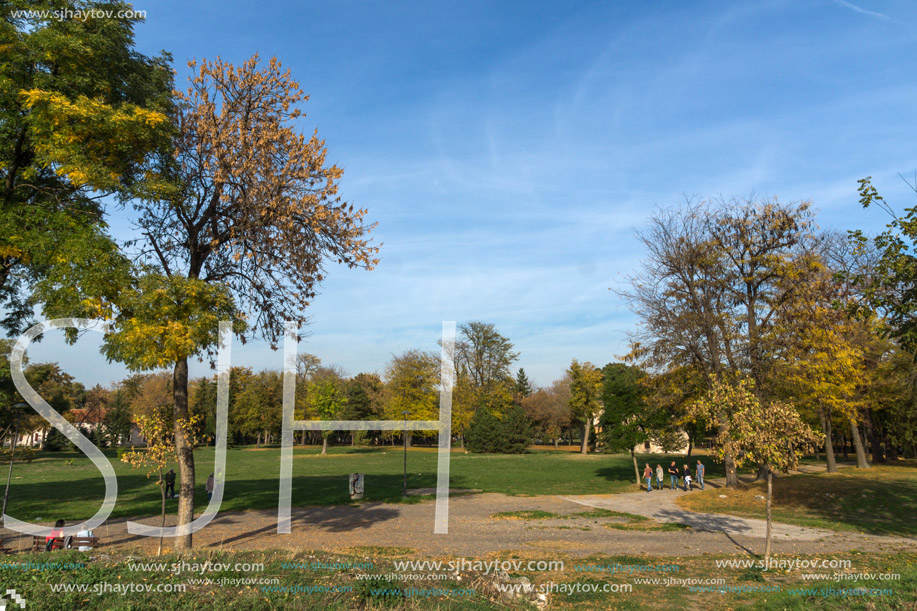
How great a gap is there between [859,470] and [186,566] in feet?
127

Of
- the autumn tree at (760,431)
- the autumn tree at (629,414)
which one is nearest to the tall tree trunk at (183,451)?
the autumn tree at (760,431)

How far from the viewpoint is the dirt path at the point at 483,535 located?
43.0 ft

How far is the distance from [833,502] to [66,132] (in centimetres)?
2821

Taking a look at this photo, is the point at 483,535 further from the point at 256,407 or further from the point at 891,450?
the point at 256,407

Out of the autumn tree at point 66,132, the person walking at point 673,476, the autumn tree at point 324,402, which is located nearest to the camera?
the autumn tree at point 66,132

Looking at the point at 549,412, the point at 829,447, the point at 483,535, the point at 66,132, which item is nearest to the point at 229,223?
the point at 66,132

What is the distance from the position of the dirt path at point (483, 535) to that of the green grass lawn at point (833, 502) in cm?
183

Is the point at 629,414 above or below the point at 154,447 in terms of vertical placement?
below

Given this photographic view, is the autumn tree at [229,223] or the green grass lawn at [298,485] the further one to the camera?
the green grass lawn at [298,485]

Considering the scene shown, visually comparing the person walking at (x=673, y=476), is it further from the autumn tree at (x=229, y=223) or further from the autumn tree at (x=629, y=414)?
the autumn tree at (x=229, y=223)

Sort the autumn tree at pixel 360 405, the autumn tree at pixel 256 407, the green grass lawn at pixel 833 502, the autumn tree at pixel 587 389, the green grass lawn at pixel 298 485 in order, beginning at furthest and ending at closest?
1. the autumn tree at pixel 360 405
2. the autumn tree at pixel 256 407
3. the autumn tree at pixel 587 389
4. the green grass lawn at pixel 298 485
5. the green grass lawn at pixel 833 502

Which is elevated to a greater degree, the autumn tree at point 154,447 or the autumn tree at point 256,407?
the autumn tree at point 154,447

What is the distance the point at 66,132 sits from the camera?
10.5 meters

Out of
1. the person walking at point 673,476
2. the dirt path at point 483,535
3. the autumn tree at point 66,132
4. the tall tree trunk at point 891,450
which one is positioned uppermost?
the autumn tree at point 66,132
